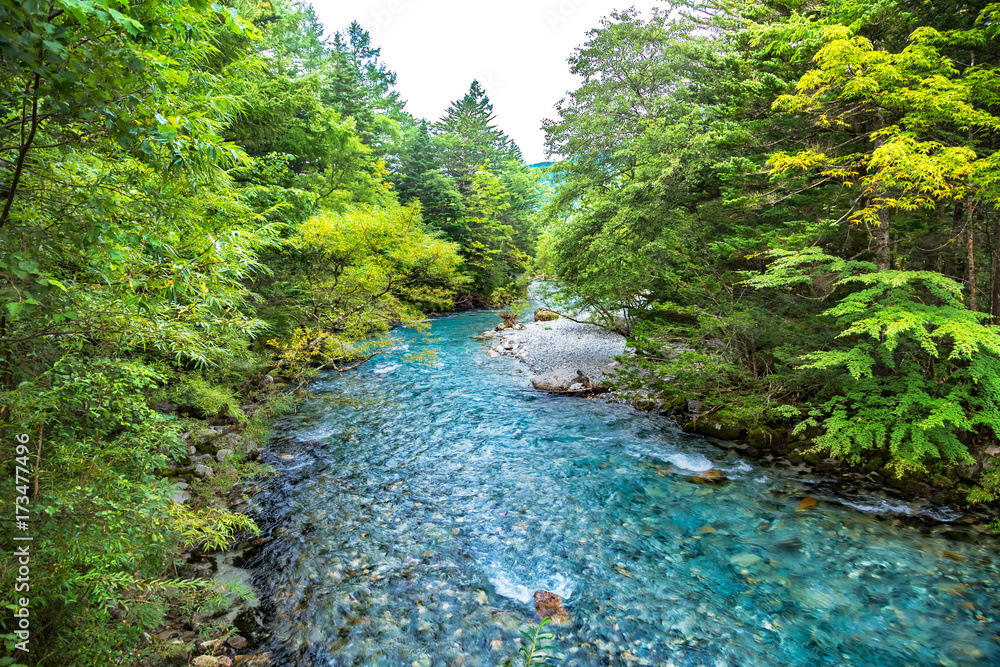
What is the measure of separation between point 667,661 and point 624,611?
610 mm

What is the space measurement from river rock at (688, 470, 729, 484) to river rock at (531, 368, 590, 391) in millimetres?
4773

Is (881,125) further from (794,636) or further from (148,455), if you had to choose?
(148,455)

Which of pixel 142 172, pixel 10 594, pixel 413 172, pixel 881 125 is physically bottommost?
pixel 10 594

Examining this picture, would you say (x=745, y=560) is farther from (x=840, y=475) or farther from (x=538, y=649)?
(x=840, y=475)

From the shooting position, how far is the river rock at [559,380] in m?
11.4

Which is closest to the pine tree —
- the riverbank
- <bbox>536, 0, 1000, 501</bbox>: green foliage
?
<bbox>536, 0, 1000, 501</bbox>: green foliage

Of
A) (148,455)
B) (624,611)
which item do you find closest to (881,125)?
(624,611)

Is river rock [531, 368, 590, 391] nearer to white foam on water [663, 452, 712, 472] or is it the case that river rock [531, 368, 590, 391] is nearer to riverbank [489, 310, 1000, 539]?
riverbank [489, 310, 1000, 539]

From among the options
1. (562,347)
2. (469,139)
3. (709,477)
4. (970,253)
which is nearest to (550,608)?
(709,477)

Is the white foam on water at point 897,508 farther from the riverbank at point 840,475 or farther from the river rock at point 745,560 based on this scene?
the river rock at point 745,560

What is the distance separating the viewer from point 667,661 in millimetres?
3564

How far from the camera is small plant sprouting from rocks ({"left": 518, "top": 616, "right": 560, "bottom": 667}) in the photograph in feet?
11.7

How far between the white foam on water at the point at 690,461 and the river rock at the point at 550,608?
12.6ft

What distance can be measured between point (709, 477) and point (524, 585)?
12.8ft
